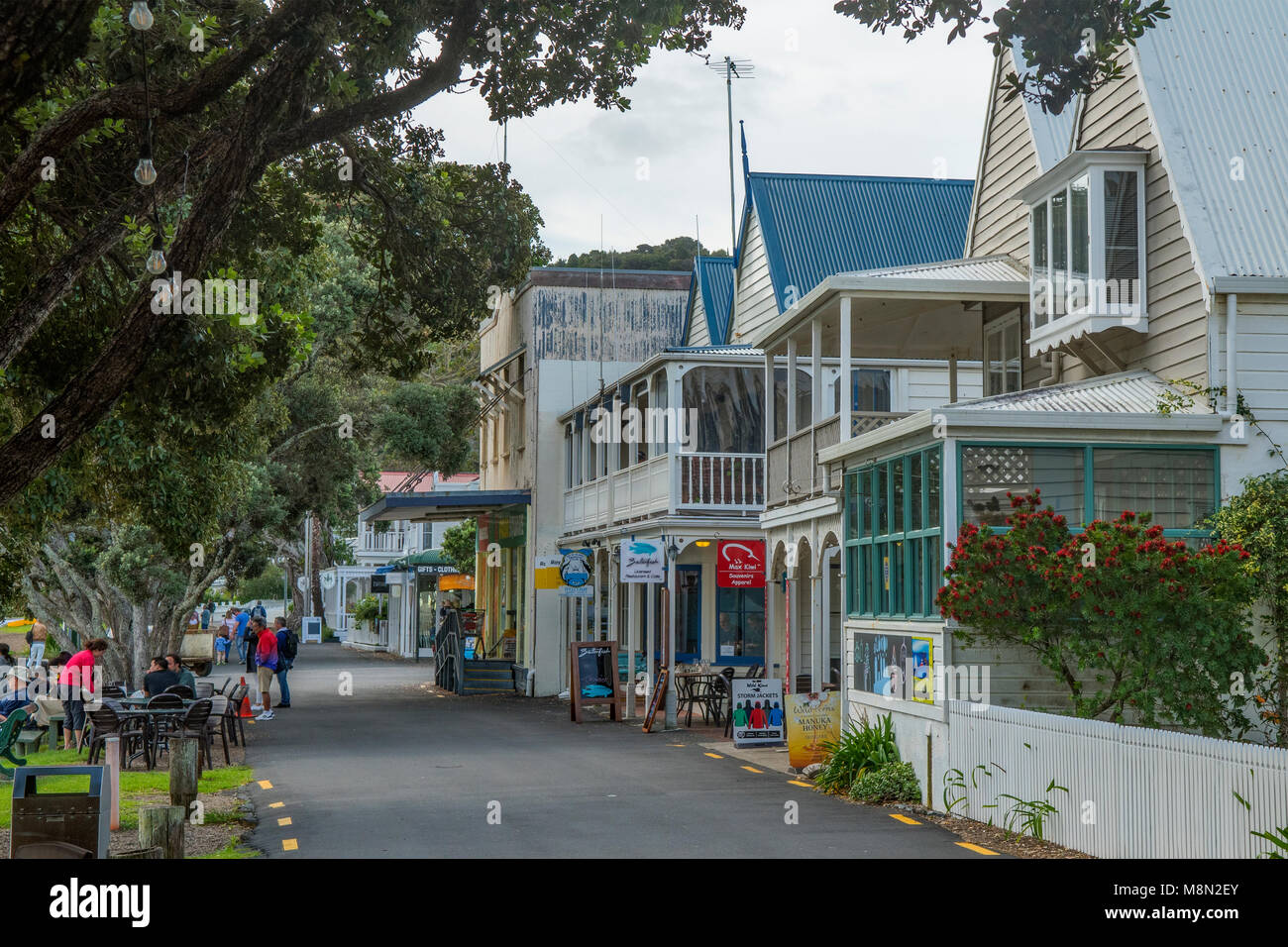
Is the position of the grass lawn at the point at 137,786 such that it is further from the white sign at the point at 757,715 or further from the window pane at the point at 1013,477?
the window pane at the point at 1013,477

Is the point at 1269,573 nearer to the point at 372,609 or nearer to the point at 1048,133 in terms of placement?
the point at 1048,133

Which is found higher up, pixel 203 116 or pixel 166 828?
pixel 203 116

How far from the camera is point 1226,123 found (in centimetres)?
1518

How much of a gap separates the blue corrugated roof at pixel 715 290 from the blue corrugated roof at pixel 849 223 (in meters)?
3.36

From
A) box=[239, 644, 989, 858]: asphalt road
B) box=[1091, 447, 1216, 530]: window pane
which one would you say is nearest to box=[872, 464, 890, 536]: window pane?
box=[1091, 447, 1216, 530]: window pane

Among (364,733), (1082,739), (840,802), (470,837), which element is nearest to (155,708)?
(364,733)

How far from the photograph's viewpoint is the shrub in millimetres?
14164

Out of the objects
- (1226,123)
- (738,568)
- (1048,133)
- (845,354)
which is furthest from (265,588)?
(1226,123)

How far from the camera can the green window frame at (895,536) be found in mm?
14211

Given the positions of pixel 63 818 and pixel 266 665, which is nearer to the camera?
pixel 63 818

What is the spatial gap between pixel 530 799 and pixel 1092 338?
25.6ft

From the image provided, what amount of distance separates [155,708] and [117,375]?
9891 mm

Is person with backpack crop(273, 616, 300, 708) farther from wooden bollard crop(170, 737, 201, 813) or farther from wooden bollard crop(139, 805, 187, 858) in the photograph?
wooden bollard crop(139, 805, 187, 858)
